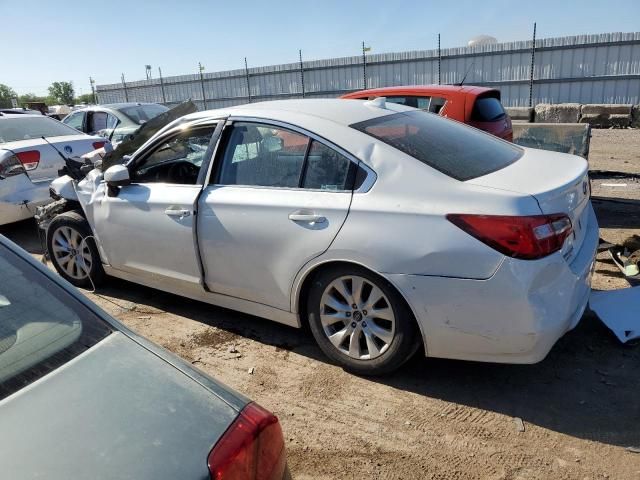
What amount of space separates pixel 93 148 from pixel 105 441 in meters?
6.66

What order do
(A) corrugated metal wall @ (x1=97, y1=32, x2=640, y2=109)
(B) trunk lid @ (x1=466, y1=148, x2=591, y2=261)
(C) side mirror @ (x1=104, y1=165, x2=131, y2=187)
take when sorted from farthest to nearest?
(A) corrugated metal wall @ (x1=97, y1=32, x2=640, y2=109)
(C) side mirror @ (x1=104, y1=165, x2=131, y2=187)
(B) trunk lid @ (x1=466, y1=148, x2=591, y2=261)

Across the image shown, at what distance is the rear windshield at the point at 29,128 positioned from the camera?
276 inches

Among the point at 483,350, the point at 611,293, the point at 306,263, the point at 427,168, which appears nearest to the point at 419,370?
the point at 483,350

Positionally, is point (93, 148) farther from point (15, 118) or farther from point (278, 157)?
point (278, 157)

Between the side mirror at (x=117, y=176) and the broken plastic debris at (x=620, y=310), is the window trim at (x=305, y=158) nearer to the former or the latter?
→ the side mirror at (x=117, y=176)

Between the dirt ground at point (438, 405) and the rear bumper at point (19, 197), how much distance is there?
319 cm

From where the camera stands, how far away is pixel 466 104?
670 cm

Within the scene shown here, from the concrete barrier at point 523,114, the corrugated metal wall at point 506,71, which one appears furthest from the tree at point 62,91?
the concrete barrier at point 523,114

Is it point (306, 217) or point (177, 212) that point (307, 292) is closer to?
point (306, 217)

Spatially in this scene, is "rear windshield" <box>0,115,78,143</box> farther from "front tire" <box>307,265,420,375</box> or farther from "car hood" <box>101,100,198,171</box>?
"front tire" <box>307,265,420,375</box>

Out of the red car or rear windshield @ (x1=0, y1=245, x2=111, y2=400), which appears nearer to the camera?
rear windshield @ (x1=0, y1=245, x2=111, y2=400)

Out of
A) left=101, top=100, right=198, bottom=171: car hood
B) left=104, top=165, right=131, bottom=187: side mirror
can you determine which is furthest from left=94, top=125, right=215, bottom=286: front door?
A: left=101, top=100, right=198, bottom=171: car hood

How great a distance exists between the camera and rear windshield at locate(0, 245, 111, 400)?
5.07ft

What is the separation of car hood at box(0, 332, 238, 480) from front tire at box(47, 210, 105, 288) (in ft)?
10.9
